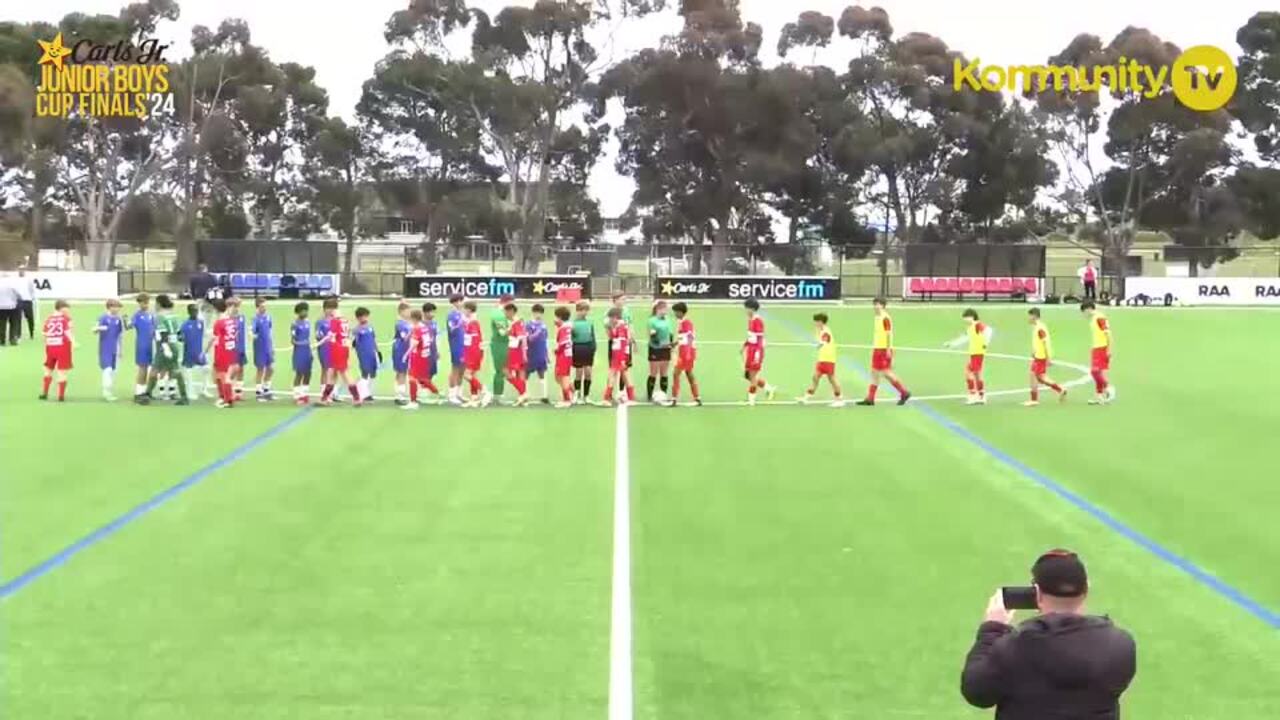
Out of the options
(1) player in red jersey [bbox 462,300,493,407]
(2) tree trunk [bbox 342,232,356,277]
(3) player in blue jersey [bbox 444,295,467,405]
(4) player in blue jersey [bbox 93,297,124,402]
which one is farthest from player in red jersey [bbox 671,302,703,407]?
(2) tree trunk [bbox 342,232,356,277]

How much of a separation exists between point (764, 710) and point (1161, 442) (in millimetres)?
10653

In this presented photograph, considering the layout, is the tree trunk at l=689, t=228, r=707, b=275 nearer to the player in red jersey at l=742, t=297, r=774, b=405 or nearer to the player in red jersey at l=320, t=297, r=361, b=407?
the player in red jersey at l=742, t=297, r=774, b=405

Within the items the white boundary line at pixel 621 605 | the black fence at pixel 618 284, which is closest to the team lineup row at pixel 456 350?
the white boundary line at pixel 621 605

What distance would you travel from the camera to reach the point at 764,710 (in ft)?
20.6

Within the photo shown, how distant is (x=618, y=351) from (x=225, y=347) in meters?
5.70

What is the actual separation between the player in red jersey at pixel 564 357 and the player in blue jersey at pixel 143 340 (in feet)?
19.5

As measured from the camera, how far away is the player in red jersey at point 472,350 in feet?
61.8

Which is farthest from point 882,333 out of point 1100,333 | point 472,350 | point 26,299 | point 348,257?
point 348,257

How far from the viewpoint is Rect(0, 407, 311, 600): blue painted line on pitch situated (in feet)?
28.8

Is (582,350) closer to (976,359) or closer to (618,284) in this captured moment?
(976,359)

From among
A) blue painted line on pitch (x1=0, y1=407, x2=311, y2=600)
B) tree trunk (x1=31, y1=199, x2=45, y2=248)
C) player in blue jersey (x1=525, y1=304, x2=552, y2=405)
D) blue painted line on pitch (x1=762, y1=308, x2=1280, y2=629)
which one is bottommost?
blue painted line on pitch (x1=0, y1=407, x2=311, y2=600)

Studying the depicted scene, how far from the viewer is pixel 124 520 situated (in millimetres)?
10758

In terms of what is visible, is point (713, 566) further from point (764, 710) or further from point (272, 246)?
point (272, 246)

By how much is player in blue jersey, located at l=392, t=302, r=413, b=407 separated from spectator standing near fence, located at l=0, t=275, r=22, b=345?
1331cm
